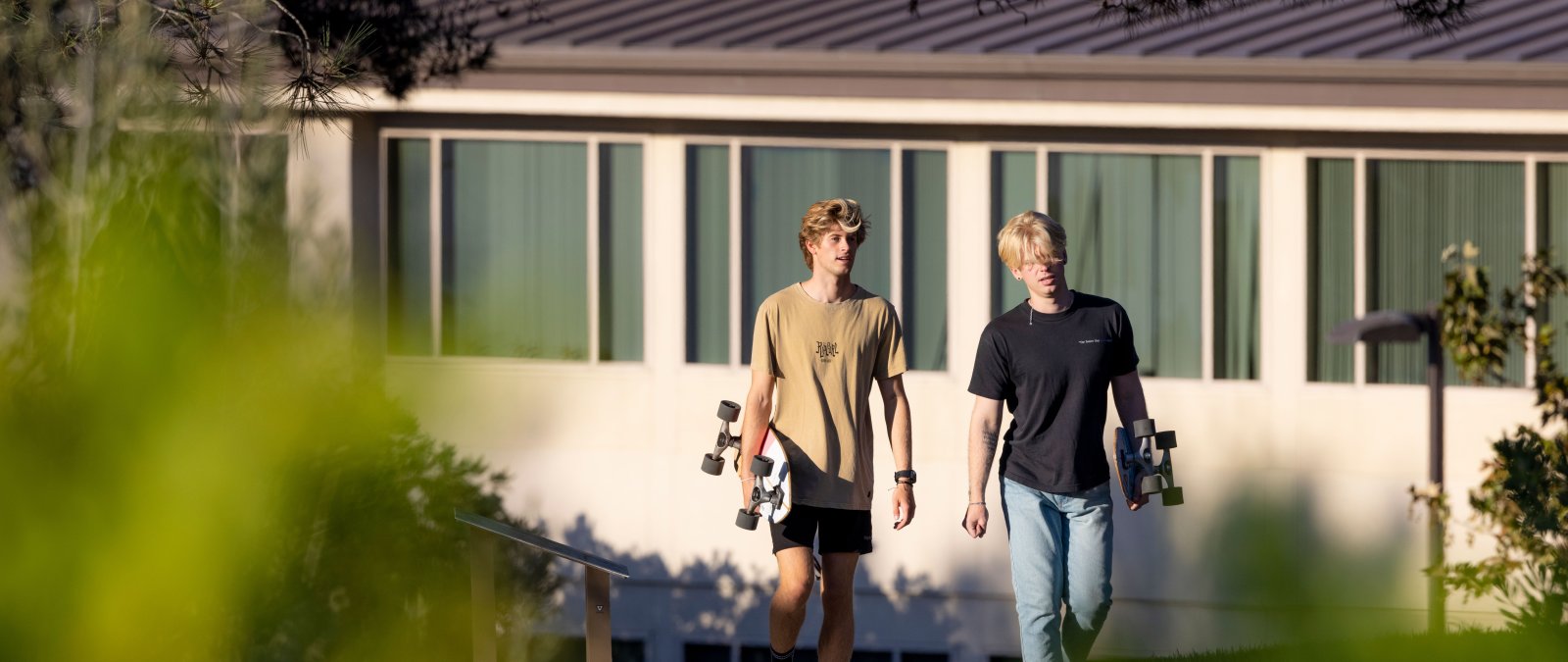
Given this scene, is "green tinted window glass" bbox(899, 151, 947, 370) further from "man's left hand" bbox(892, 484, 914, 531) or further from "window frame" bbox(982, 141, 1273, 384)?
"man's left hand" bbox(892, 484, 914, 531)

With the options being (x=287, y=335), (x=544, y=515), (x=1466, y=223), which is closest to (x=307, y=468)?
(x=287, y=335)

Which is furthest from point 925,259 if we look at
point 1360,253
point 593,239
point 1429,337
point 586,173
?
point 1429,337

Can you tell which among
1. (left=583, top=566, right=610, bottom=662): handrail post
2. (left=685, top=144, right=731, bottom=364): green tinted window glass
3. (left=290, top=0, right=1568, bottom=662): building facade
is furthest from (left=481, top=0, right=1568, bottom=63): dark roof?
(left=583, top=566, right=610, bottom=662): handrail post

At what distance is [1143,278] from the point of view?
10266mm

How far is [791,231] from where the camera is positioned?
1038 centimetres

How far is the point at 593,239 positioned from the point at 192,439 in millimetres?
8856

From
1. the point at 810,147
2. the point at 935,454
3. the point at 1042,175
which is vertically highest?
the point at 810,147

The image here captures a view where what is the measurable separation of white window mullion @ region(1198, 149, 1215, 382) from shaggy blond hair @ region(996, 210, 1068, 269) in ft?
17.1

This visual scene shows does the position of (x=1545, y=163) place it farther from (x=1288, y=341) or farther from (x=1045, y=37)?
(x=1045, y=37)

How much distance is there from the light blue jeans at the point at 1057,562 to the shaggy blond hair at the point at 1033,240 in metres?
0.69

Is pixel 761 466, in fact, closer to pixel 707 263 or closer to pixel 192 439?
pixel 192 439

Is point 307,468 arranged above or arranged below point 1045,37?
below

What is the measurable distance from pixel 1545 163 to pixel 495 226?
5997 millimetres

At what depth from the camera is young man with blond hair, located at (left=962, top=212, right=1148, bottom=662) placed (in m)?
5.19
